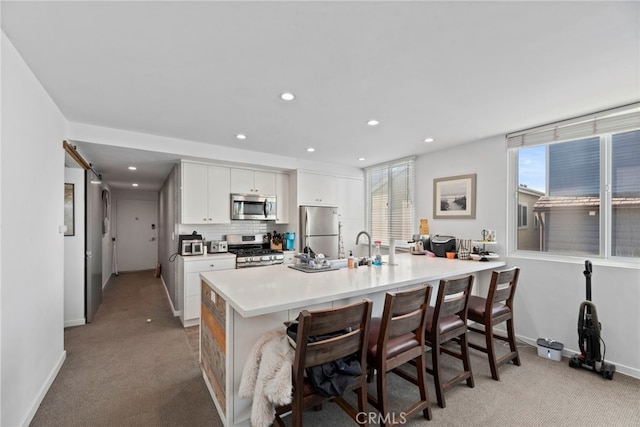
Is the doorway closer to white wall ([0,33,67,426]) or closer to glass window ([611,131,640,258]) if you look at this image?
white wall ([0,33,67,426])

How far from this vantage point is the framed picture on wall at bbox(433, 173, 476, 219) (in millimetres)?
3660

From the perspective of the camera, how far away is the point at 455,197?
3.85 metres

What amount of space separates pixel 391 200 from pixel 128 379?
14.2 ft

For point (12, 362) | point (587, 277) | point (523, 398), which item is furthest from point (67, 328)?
point (587, 277)

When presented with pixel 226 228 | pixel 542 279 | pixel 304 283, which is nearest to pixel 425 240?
pixel 542 279

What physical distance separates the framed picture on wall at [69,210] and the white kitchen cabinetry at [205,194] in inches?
53.1

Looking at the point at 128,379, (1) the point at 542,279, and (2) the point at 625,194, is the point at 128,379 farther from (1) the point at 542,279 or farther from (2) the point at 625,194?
(2) the point at 625,194

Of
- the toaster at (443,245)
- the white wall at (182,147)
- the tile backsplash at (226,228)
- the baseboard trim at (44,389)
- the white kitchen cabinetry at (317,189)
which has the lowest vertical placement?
the baseboard trim at (44,389)

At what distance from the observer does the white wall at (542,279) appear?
8.11 ft

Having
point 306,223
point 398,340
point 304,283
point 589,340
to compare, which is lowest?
point 589,340

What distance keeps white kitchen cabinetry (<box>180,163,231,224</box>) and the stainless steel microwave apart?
0.13m

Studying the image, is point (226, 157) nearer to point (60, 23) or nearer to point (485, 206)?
point (60, 23)

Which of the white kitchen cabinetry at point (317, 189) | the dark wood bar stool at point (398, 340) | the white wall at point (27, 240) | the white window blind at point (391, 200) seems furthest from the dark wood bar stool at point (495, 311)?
the white wall at point (27, 240)

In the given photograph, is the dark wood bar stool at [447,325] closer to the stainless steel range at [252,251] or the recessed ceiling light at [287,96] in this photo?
the recessed ceiling light at [287,96]
